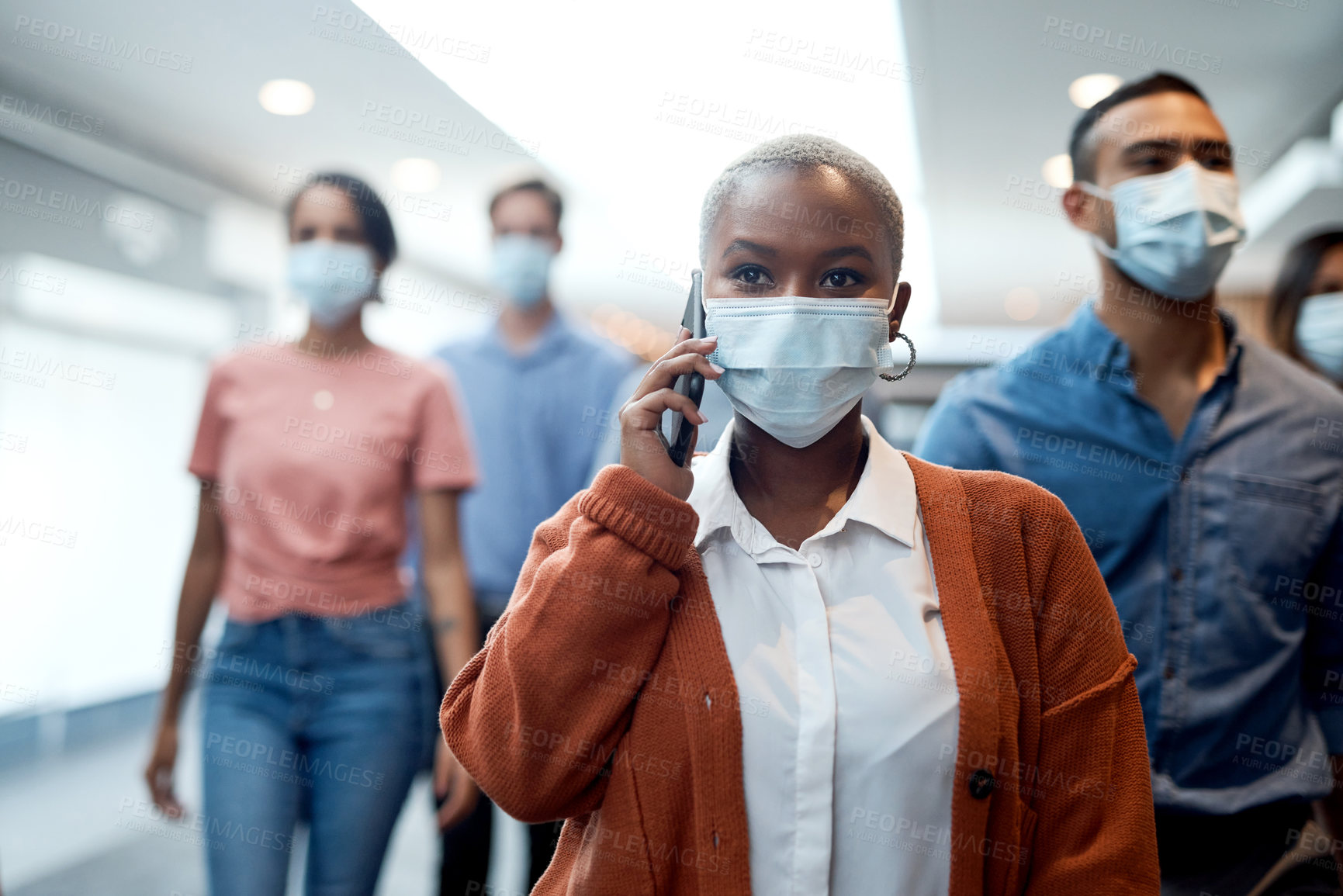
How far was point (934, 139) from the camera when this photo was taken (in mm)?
4680

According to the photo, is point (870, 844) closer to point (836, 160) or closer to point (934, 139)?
point (836, 160)

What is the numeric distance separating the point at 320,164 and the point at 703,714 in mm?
5234

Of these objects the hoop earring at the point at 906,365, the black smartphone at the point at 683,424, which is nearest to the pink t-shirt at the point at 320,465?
the black smartphone at the point at 683,424

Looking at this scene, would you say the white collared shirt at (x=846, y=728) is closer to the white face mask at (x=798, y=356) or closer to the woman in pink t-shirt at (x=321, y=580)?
the white face mask at (x=798, y=356)

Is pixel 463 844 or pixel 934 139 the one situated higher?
pixel 934 139

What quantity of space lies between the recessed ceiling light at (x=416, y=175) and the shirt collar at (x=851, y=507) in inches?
194

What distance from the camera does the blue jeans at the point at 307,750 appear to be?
184 centimetres

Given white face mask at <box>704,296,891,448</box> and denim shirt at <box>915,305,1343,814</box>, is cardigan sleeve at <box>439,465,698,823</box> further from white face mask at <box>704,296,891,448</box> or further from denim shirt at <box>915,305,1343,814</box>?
denim shirt at <box>915,305,1343,814</box>

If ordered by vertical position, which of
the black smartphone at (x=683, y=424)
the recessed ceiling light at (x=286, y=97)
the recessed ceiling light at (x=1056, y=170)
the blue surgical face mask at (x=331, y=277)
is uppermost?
the recessed ceiling light at (x=1056, y=170)

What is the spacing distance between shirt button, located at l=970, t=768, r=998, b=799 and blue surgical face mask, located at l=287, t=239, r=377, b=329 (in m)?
1.93

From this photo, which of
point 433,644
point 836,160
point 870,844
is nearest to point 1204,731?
point 870,844

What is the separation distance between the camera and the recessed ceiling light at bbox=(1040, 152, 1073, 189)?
4.95 meters

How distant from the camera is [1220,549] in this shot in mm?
1587

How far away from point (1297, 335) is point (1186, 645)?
6.00 feet
